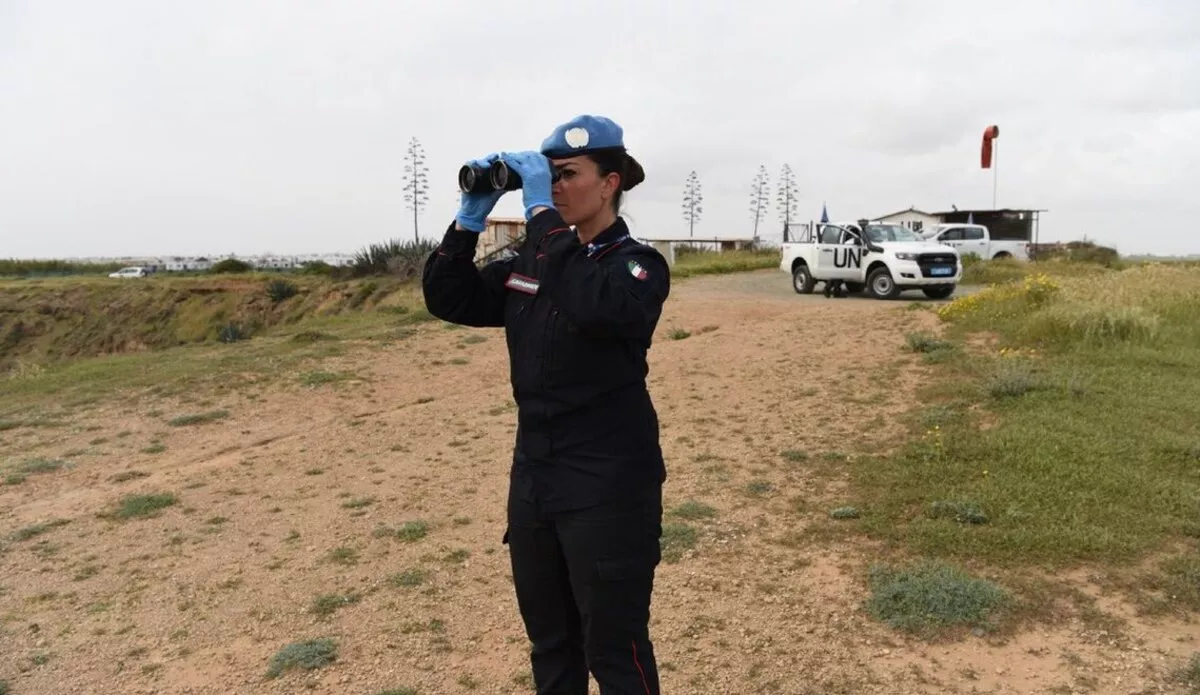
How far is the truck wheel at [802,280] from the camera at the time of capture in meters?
17.0

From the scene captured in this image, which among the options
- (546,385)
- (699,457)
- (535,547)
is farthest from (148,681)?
(699,457)

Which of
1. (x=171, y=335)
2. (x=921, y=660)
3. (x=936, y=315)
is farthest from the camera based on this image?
(x=171, y=335)

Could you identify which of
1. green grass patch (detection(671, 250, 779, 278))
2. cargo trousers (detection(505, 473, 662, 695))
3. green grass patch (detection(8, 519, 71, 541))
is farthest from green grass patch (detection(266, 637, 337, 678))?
green grass patch (detection(671, 250, 779, 278))

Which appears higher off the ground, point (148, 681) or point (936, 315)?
point (936, 315)

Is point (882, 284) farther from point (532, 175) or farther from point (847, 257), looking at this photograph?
point (532, 175)

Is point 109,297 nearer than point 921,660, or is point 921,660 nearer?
point 921,660

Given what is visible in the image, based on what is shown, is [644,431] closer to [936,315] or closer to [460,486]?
[460,486]

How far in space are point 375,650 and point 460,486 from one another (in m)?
2.24

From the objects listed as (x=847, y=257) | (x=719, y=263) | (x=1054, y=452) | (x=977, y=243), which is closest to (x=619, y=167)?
(x=1054, y=452)

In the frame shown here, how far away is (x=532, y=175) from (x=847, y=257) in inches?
587

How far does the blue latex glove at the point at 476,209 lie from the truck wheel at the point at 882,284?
1419 cm

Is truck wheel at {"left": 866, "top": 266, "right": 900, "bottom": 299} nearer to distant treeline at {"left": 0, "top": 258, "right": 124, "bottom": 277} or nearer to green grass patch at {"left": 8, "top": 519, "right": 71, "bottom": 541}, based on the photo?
green grass patch at {"left": 8, "top": 519, "right": 71, "bottom": 541}

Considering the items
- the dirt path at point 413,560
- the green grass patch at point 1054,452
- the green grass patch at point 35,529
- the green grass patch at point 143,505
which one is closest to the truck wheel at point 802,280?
the green grass patch at point 1054,452

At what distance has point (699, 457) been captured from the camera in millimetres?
5957
